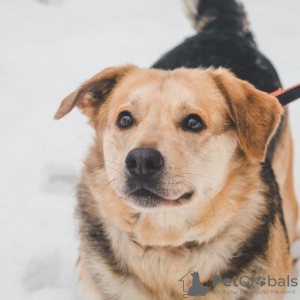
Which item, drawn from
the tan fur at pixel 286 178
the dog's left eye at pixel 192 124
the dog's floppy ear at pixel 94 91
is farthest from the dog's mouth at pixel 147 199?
the tan fur at pixel 286 178

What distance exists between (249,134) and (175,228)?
0.66 m

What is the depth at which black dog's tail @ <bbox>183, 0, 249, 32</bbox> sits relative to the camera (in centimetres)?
412

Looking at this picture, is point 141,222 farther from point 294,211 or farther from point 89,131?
point 89,131

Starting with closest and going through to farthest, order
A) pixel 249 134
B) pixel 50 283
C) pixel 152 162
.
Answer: pixel 152 162 → pixel 249 134 → pixel 50 283

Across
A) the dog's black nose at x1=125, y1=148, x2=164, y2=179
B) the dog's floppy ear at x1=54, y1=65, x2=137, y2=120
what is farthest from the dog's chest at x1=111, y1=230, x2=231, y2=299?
the dog's floppy ear at x1=54, y1=65, x2=137, y2=120

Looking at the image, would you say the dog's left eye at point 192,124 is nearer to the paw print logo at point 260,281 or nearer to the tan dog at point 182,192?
the tan dog at point 182,192

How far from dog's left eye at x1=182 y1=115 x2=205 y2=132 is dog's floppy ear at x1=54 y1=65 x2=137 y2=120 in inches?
24.1

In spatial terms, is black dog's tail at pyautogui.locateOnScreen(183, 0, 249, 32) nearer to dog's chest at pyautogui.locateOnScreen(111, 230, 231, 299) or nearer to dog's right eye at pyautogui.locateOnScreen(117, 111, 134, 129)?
dog's right eye at pyautogui.locateOnScreen(117, 111, 134, 129)

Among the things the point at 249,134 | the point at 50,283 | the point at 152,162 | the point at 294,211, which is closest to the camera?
the point at 152,162

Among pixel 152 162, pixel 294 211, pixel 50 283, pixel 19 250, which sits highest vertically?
pixel 152 162

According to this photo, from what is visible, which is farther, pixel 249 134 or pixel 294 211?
pixel 294 211

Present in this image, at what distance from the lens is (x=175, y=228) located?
253 cm

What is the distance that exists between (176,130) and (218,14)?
2182 mm

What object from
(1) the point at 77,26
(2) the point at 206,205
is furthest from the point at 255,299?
(1) the point at 77,26
